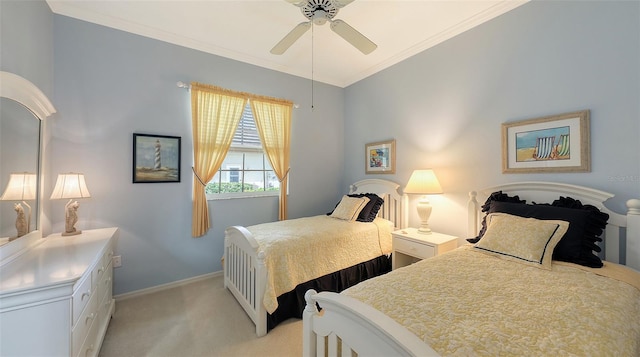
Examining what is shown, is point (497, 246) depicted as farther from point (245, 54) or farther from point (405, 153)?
point (245, 54)

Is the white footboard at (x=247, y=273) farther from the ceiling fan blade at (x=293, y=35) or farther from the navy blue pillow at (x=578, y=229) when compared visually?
the navy blue pillow at (x=578, y=229)

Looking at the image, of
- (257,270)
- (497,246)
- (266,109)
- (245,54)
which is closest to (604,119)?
(497,246)

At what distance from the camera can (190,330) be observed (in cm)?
200

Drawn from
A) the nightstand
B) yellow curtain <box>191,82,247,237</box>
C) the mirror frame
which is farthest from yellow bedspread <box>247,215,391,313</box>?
the mirror frame

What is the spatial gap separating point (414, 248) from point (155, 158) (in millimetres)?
3000

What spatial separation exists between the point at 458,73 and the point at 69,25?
398 centimetres

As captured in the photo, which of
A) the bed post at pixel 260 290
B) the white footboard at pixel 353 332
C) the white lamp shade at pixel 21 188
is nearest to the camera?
the white footboard at pixel 353 332

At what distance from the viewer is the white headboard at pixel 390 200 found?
10.0 feet

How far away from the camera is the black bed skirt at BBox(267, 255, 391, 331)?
6.83 feet

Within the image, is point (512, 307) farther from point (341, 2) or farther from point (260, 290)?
point (341, 2)

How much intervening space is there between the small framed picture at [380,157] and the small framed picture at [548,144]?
128 centimetres

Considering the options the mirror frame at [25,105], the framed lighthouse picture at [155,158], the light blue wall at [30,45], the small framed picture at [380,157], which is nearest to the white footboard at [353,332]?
the mirror frame at [25,105]

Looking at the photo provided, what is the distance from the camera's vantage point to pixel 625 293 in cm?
120

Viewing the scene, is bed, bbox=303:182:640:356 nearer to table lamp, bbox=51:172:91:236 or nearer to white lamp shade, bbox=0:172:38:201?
white lamp shade, bbox=0:172:38:201
